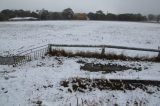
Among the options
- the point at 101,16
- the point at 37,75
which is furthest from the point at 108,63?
the point at 101,16

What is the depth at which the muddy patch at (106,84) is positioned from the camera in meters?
9.78

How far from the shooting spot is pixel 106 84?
10.2m

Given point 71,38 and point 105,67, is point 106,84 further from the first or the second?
point 71,38

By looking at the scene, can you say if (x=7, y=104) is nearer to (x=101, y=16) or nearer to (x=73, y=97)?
(x=73, y=97)

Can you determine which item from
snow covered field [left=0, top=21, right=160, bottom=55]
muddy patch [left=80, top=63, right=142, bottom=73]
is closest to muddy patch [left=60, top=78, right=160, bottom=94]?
muddy patch [left=80, top=63, right=142, bottom=73]

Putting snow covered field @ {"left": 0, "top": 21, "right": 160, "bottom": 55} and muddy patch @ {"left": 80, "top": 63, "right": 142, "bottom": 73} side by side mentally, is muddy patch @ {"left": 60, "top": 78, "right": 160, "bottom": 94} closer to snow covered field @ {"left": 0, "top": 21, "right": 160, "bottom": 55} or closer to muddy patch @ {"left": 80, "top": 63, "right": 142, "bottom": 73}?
muddy patch @ {"left": 80, "top": 63, "right": 142, "bottom": 73}

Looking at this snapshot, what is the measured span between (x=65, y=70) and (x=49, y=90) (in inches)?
113

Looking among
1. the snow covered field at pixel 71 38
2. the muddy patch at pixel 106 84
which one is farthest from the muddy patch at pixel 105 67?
the snow covered field at pixel 71 38

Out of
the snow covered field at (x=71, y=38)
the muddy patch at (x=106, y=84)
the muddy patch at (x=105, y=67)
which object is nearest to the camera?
the muddy patch at (x=106, y=84)

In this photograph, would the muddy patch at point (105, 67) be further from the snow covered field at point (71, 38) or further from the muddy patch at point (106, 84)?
the snow covered field at point (71, 38)

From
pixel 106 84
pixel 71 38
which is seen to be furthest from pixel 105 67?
pixel 71 38

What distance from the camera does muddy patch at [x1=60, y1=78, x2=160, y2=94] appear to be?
9.78 m

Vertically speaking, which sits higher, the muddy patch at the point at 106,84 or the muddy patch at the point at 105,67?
the muddy patch at the point at 105,67

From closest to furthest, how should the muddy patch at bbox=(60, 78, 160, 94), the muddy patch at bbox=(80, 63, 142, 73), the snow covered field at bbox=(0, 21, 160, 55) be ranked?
the muddy patch at bbox=(60, 78, 160, 94)
the muddy patch at bbox=(80, 63, 142, 73)
the snow covered field at bbox=(0, 21, 160, 55)
